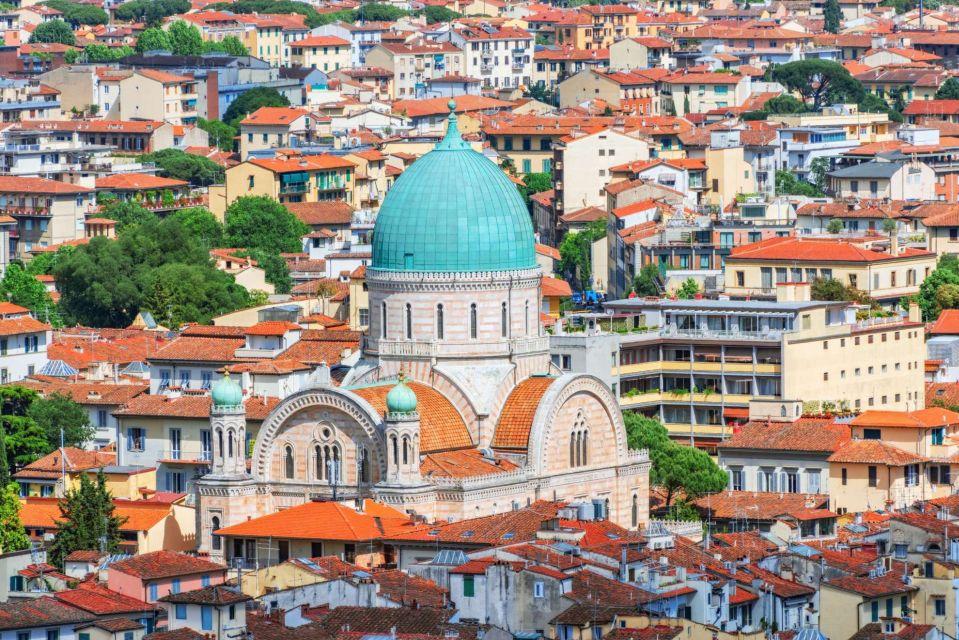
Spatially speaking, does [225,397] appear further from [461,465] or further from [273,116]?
[273,116]

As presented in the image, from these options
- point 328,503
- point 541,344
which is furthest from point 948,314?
point 328,503

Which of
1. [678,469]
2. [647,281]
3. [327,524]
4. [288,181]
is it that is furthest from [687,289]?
[288,181]

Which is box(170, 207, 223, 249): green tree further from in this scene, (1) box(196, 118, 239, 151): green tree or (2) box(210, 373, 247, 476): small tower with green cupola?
(2) box(210, 373, 247, 476): small tower with green cupola

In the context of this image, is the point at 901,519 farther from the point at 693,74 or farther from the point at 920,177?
the point at 693,74

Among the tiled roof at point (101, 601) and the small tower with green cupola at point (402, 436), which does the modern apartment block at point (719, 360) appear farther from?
the tiled roof at point (101, 601)

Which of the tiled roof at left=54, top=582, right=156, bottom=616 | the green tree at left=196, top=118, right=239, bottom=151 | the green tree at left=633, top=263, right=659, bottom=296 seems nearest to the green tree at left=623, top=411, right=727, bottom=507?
the tiled roof at left=54, top=582, right=156, bottom=616
